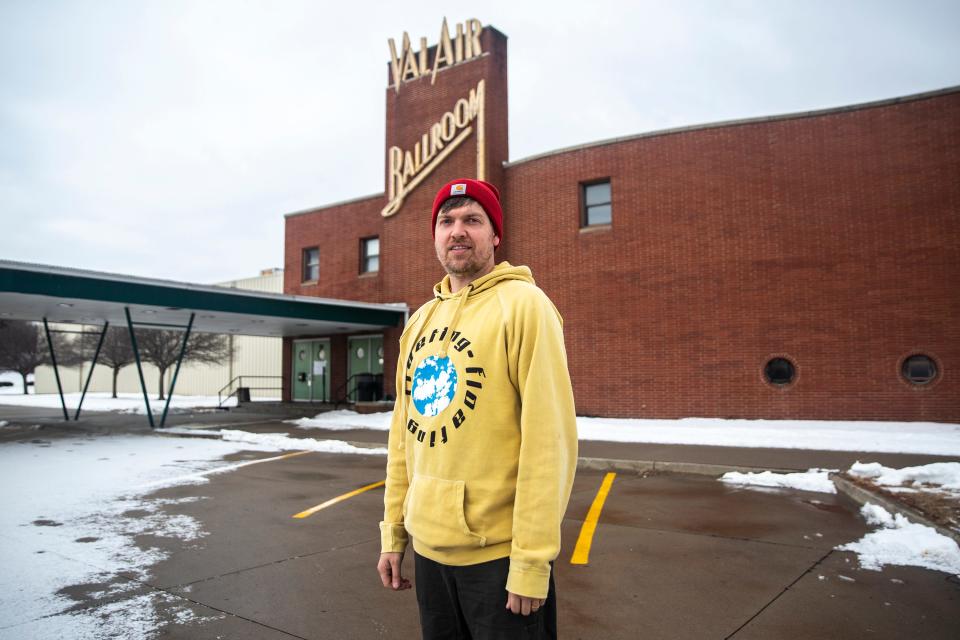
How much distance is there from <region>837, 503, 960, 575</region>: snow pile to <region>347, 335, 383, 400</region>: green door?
59.3 ft

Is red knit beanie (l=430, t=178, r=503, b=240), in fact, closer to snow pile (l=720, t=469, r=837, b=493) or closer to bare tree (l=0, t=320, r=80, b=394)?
snow pile (l=720, t=469, r=837, b=493)

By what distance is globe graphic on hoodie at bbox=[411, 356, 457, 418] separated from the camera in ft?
7.07

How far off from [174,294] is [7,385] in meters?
61.2

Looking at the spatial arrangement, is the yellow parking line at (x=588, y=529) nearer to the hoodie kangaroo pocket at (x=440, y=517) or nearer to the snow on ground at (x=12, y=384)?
the hoodie kangaroo pocket at (x=440, y=517)

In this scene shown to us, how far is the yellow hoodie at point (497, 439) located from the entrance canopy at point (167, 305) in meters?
14.2

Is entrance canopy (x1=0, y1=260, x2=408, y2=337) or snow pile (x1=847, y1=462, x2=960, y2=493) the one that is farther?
entrance canopy (x1=0, y1=260, x2=408, y2=337)

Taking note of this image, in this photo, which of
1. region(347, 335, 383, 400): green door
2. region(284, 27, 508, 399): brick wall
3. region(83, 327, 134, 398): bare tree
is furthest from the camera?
region(83, 327, 134, 398): bare tree

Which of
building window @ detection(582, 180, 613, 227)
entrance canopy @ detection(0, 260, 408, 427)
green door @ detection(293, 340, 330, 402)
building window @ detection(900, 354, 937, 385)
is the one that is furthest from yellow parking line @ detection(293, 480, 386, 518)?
green door @ detection(293, 340, 330, 402)

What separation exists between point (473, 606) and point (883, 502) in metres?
6.52

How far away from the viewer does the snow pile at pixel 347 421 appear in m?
16.9

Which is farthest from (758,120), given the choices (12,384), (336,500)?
(12,384)

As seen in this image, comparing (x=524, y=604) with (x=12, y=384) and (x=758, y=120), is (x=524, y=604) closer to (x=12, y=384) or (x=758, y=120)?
(x=758, y=120)

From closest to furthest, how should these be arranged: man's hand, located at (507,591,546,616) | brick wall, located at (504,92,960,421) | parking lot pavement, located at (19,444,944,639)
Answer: man's hand, located at (507,591,546,616)
parking lot pavement, located at (19,444,944,639)
brick wall, located at (504,92,960,421)

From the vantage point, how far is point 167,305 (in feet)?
52.9
